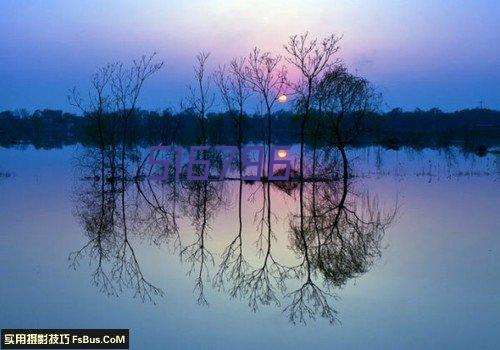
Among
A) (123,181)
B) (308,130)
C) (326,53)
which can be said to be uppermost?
(326,53)

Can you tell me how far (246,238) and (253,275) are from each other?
2.46 metres

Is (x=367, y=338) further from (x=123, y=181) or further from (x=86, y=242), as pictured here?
(x=123, y=181)

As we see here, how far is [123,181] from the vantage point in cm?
2047

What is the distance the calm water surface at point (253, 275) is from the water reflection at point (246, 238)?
41 mm

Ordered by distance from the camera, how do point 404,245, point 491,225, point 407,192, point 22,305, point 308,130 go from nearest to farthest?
point 22,305 < point 404,245 < point 491,225 < point 407,192 < point 308,130

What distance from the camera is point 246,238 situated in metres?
10.0

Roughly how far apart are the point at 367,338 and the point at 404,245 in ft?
13.8

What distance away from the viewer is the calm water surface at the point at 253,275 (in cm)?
547

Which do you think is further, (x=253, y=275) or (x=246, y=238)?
(x=246, y=238)

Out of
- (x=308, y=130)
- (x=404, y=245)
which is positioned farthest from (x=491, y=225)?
(x=308, y=130)

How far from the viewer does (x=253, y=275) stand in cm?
759

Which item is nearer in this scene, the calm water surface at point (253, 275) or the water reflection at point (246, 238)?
the calm water surface at point (253, 275)

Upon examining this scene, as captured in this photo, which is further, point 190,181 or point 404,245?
point 190,181

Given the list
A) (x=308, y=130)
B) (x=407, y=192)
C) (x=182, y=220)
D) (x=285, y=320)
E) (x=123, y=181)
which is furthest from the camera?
(x=308, y=130)
